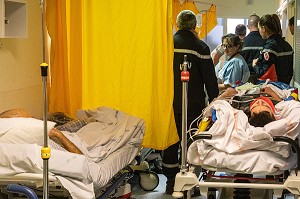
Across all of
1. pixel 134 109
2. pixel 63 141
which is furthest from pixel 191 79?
pixel 63 141

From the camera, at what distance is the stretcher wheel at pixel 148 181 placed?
173 inches

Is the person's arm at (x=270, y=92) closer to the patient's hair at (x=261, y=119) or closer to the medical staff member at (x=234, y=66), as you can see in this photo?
the patient's hair at (x=261, y=119)

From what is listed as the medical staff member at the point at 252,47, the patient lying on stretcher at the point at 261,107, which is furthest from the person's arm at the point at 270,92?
the medical staff member at the point at 252,47

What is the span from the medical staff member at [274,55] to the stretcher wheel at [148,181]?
1424 mm

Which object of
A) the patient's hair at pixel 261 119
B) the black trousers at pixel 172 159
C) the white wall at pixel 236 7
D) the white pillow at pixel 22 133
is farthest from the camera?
the white wall at pixel 236 7

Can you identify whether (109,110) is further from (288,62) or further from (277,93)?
(288,62)

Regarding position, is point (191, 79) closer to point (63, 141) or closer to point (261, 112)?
point (261, 112)

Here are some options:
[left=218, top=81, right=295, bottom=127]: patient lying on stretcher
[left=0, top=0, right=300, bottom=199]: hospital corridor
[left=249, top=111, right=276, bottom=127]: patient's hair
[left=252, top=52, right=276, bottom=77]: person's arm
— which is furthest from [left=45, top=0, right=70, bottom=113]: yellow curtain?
[left=252, top=52, right=276, bottom=77]: person's arm

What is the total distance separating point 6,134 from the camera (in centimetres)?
283

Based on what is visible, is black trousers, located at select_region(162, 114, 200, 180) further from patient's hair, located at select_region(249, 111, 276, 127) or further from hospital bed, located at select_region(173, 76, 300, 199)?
hospital bed, located at select_region(173, 76, 300, 199)

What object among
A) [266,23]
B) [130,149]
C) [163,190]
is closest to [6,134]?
[130,149]

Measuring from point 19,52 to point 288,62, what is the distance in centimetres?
254

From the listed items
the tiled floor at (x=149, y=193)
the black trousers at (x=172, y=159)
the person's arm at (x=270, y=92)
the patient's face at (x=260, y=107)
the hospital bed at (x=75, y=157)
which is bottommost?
the tiled floor at (x=149, y=193)

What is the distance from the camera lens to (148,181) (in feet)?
14.4
